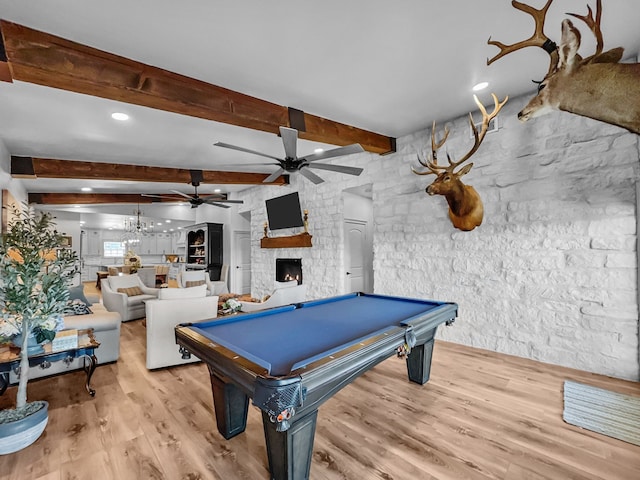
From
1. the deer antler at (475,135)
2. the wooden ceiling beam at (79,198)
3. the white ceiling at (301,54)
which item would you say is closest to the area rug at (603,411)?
the deer antler at (475,135)

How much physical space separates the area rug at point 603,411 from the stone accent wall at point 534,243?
51 centimetres

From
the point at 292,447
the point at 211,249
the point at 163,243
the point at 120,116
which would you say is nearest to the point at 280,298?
the point at 292,447

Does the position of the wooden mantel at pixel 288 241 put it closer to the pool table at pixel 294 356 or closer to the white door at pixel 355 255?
→ the white door at pixel 355 255

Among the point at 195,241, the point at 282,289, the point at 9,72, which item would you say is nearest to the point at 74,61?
the point at 9,72

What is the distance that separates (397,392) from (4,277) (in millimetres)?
3125

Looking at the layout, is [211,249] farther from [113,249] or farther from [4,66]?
[113,249]

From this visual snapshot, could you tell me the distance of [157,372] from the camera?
10.5 ft

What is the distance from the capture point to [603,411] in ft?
7.37

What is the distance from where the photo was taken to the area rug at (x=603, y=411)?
6.68 feet

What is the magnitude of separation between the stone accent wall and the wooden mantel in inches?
71.4

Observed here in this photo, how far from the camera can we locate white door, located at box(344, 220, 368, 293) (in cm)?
554

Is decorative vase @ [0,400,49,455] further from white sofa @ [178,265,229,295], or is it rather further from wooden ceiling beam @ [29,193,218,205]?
wooden ceiling beam @ [29,193,218,205]

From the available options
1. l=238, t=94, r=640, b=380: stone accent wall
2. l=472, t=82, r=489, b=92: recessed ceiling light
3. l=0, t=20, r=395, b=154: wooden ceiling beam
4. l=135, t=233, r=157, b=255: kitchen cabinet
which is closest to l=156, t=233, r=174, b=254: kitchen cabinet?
l=135, t=233, r=157, b=255: kitchen cabinet

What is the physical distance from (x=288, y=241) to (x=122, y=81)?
4.21 m
